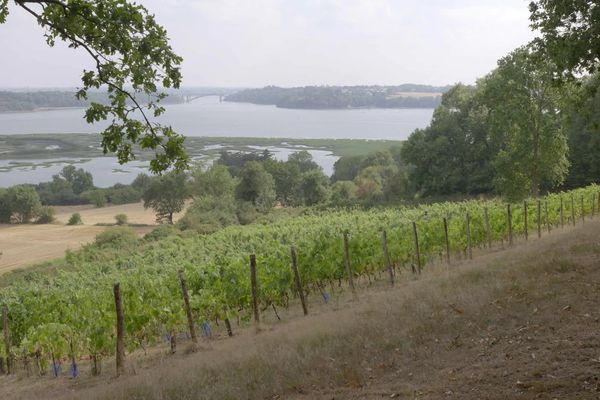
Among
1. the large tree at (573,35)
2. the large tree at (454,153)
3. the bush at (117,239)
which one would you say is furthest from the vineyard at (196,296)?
the large tree at (454,153)

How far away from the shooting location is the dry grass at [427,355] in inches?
267

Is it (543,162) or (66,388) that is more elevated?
(543,162)

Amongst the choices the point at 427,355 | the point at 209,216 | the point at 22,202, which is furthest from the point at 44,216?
the point at 427,355

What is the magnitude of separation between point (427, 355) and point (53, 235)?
243 feet

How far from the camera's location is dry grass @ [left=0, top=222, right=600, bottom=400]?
678 centimetres

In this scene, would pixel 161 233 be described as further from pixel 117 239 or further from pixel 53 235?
pixel 53 235

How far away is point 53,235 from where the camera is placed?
73938 mm

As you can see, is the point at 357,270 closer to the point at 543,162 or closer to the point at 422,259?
the point at 422,259

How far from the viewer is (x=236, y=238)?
3994 centimetres

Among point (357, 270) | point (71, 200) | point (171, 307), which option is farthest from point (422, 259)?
point (71, 200)

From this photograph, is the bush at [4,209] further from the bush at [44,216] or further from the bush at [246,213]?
the bush at [246,213]

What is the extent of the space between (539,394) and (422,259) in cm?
1470

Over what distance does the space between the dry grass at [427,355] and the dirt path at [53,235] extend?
5023 centimetres

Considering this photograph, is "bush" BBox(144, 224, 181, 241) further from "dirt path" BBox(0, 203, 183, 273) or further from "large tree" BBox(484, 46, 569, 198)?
"large tree" BBox(484, 46, 569, 198)
